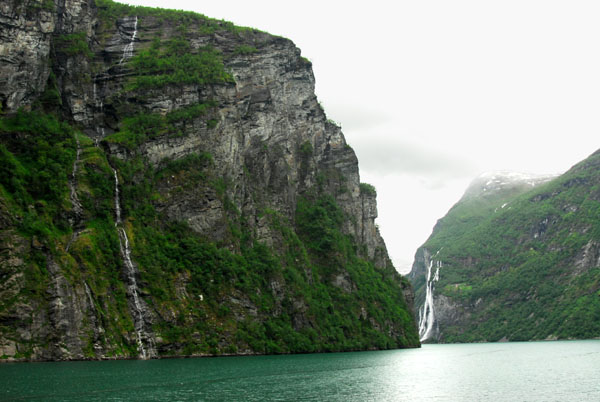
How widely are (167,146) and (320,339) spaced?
4409cm

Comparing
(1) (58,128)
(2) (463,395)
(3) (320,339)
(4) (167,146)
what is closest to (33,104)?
(1) (58,128)

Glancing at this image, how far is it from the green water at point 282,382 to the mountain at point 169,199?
35.6 ft

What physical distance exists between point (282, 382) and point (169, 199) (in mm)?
49019

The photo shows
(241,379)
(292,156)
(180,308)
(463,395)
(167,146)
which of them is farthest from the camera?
(292,156)

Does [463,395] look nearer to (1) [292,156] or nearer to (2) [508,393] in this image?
(2) [508,393]

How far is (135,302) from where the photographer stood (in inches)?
3029

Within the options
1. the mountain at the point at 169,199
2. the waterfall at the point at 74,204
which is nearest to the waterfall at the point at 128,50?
the mountain at the point at 169,199

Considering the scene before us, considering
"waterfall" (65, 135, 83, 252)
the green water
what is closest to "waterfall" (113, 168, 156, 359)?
"waterfall" (65, 135, 83, 252)

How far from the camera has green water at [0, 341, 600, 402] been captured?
42156 mm

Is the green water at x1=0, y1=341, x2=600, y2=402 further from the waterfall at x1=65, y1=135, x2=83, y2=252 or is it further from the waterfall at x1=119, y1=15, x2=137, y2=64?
the waterfall at x1=119, y1=15, x2=137, y2=64

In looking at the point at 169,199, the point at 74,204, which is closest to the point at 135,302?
the point at 74,204

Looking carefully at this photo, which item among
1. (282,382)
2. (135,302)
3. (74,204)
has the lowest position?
(282,382)

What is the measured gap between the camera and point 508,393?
45.7 m

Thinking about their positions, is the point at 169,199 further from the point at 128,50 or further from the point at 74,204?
the point at 128,50
